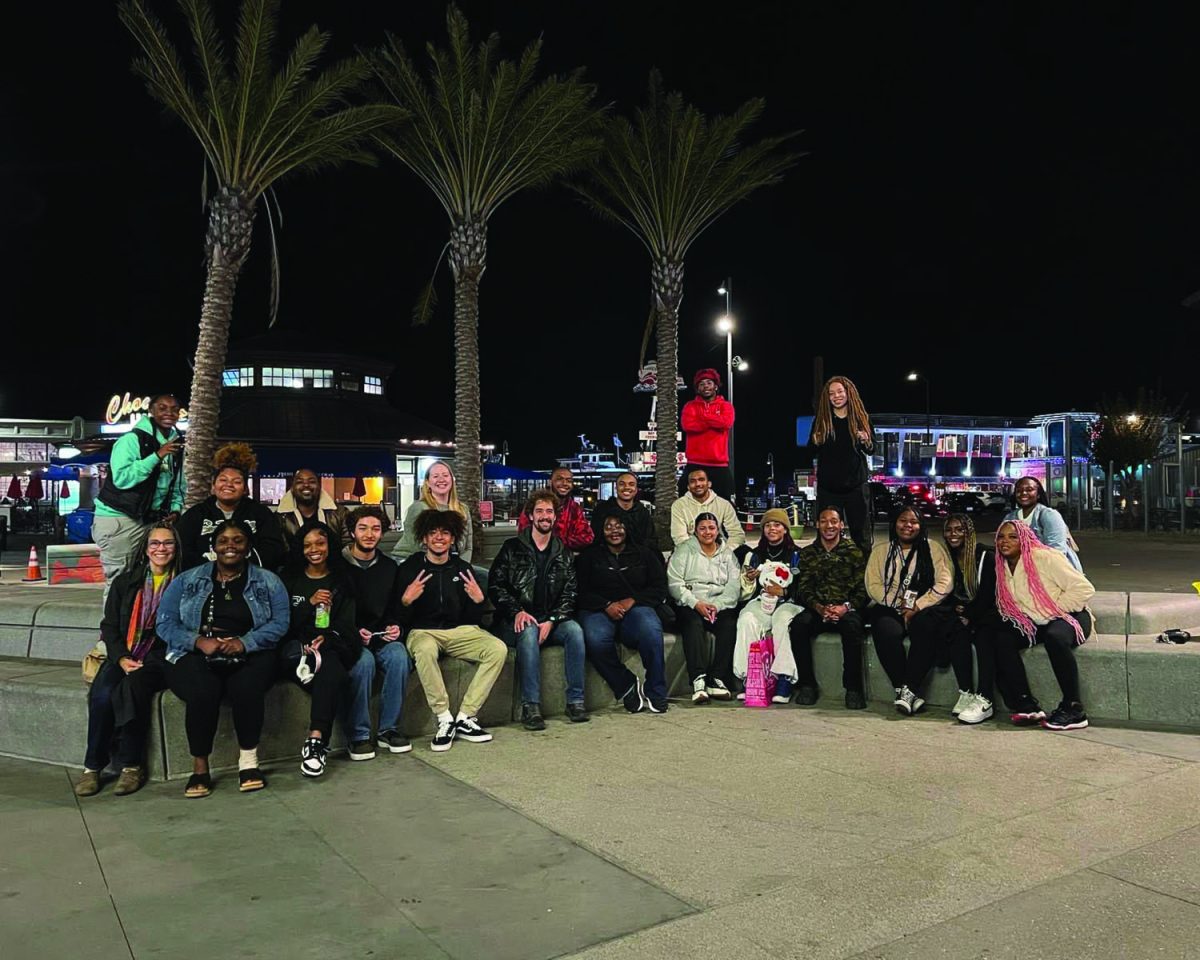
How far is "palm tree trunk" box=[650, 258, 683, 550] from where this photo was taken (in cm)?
1939

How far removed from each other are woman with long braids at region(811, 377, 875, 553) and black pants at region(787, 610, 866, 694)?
1.22 metres

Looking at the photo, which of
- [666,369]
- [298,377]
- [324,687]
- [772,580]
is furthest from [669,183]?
[298,377]

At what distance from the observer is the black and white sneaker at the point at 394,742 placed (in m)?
6.00

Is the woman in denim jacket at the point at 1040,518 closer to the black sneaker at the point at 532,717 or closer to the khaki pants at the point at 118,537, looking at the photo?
the black sneaker at the point at 532,717

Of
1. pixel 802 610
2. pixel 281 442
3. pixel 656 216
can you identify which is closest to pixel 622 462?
pixel 281 442

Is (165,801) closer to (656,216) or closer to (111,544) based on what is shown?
(111,544)

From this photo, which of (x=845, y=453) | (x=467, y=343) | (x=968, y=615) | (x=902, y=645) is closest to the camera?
(x=968, y=615)

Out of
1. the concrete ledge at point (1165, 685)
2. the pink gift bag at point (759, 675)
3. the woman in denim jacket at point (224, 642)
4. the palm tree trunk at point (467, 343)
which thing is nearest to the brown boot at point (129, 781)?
the woman in denim jacket at point (224, 642)

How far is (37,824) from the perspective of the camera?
4.71 meters

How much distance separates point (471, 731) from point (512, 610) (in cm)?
105

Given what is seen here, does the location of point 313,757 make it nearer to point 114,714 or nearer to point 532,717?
point 114,714

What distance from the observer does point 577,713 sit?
22.4 feet

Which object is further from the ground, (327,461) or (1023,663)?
(327,461)

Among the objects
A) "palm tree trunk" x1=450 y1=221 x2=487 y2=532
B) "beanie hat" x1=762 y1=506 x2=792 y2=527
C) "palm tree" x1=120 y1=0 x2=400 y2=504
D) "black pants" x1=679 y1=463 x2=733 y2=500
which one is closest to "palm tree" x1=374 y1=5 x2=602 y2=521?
"palm tree trunk" x1=450 y1=221 x2=487 y2=532
